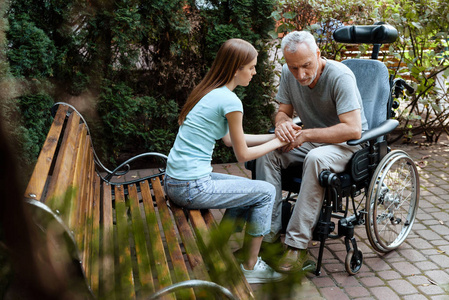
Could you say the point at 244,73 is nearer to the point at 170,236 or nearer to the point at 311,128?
the point at 311,128

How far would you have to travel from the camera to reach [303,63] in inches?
130

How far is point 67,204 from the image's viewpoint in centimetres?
63

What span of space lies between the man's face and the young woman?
1.36ft

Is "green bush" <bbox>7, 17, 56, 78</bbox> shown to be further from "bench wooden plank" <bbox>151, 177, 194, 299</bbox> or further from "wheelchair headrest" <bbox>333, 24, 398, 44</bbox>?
"wheelchair headrest" <bbox>333, 24, 398, 44</bbox>

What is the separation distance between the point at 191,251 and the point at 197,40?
359 centimetres

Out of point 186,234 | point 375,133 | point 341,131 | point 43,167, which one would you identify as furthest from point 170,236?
point 375,133

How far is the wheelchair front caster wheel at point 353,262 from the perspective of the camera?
127 inches

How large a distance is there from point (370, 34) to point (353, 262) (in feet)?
5.74

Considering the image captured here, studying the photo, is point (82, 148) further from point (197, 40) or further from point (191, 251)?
point (197, 40)

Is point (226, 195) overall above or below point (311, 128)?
below

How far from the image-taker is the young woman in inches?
115

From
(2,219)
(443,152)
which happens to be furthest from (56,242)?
(443,152)

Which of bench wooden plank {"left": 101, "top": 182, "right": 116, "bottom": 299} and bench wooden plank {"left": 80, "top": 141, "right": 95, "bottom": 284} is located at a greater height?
bench wooden plank {"left": 101, "top": 182, "right": 116, "bottom": 299}

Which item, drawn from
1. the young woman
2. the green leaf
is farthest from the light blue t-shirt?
the green leaf
